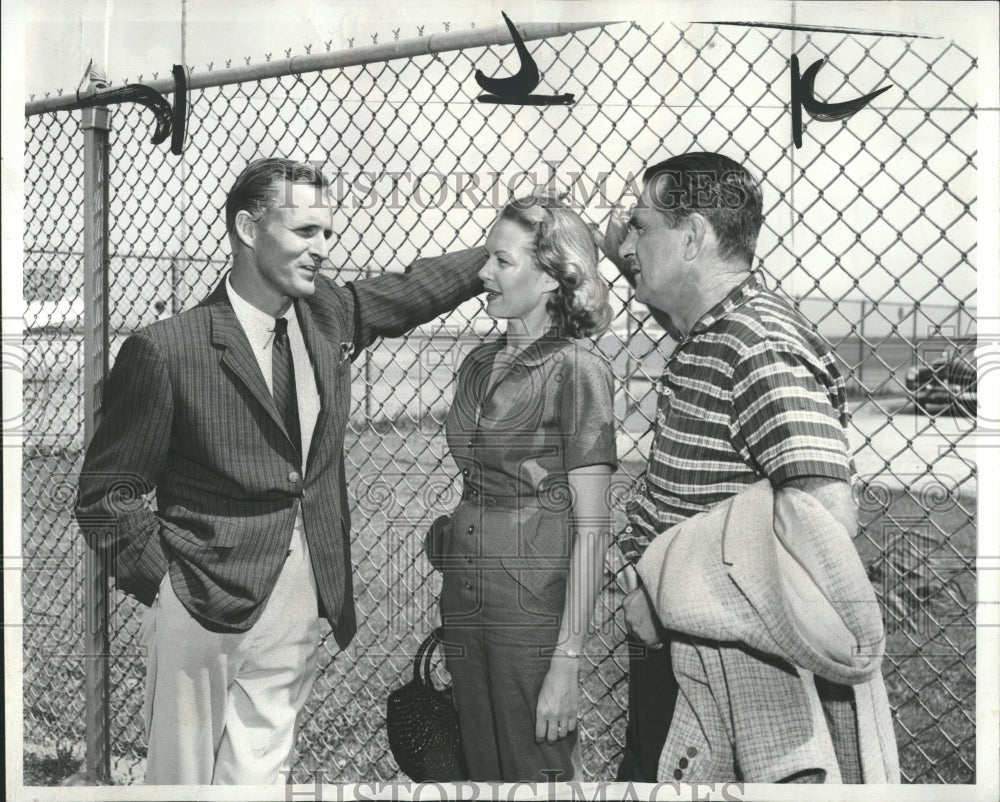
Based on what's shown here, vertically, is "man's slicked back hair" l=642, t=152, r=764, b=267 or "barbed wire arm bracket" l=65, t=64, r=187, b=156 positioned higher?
"barbed wire arm bracket" l=65, t=64, r=187, b=156

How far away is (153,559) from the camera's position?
2.98 meters

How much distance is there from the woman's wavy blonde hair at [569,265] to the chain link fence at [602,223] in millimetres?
72

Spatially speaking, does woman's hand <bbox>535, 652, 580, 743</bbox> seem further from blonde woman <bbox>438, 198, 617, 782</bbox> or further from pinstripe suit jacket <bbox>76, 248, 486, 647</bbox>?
pinstripe suit jacket <bbox>76, 248, 486, 647</bbox>

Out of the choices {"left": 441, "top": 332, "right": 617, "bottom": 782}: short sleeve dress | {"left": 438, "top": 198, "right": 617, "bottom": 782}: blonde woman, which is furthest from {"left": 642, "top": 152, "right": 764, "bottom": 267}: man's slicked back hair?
{"left": 441, "top": 332, "right": 617, "bottom": 782}: short sleeve dress

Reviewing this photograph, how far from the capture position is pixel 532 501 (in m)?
2.89

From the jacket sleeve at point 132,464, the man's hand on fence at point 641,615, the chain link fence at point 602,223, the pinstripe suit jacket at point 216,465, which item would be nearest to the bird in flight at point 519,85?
the chain link fence at point 602,223

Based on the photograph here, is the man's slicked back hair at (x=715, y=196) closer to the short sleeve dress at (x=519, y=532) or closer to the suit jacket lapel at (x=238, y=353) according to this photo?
the short sleeve dress at (x=519, y=532)

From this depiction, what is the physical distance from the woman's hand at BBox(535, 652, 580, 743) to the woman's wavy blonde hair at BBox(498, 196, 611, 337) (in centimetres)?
100

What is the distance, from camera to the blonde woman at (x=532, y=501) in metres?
2.87

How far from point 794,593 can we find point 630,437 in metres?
0.68

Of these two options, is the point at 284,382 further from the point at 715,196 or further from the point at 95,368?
the point at 715,196

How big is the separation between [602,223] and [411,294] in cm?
65

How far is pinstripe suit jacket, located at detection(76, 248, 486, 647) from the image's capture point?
2.93 m

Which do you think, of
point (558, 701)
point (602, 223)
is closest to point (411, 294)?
point (602, 223)
